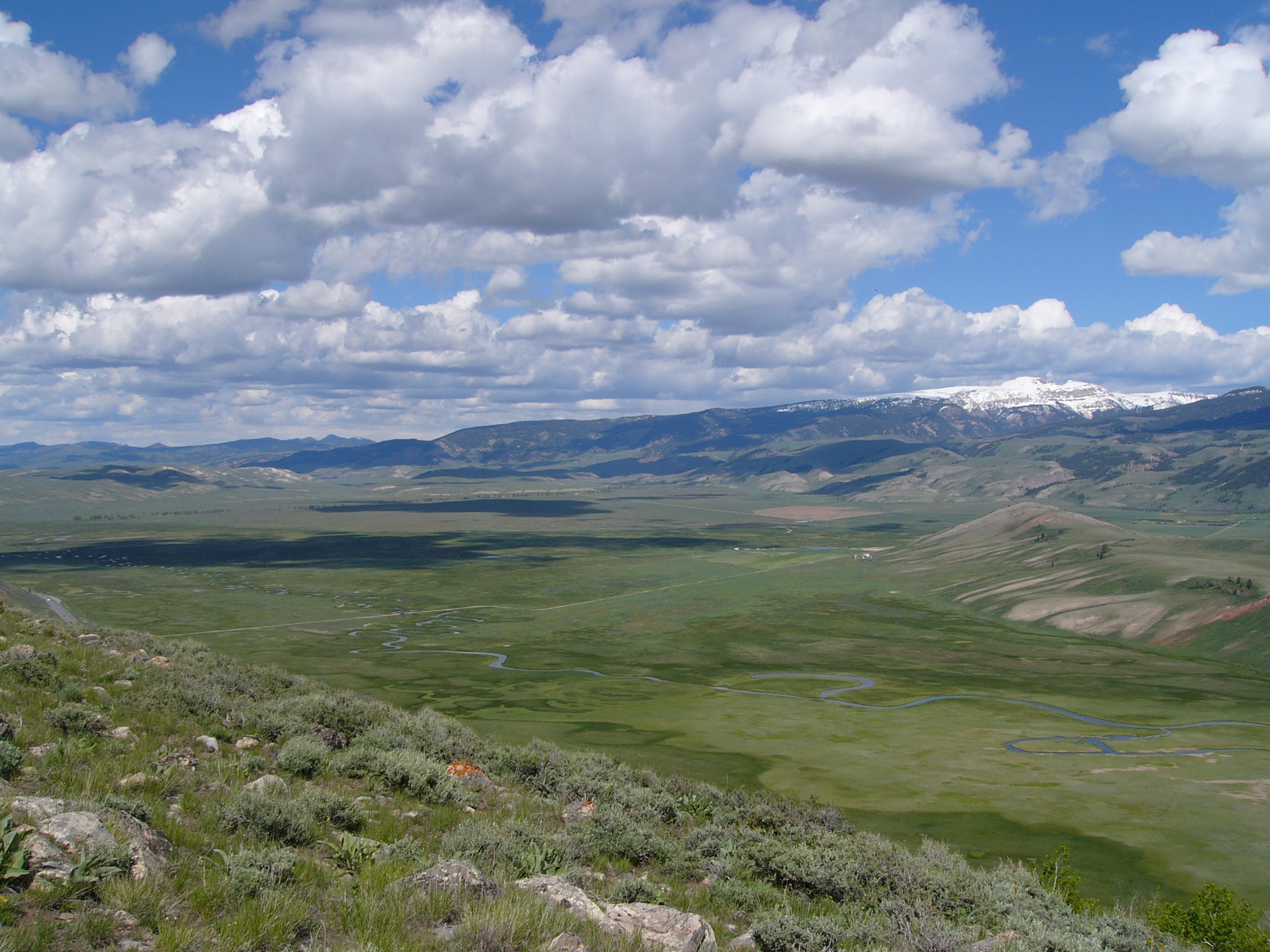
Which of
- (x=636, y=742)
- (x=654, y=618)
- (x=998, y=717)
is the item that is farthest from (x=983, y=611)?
(x=636, y=742)

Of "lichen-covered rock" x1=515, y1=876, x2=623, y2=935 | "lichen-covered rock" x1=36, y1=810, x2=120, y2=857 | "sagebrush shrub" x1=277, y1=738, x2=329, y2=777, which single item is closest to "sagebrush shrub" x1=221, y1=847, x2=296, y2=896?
"lichen-covered rock" x1=36, y1=810, x2=120, y2=857

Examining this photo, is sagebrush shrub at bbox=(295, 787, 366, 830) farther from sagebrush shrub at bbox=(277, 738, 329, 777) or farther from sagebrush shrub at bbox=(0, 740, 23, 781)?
sagebrush shrub at bbox=(0, 740, 23, 781)

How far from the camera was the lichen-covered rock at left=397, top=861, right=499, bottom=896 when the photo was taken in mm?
11969

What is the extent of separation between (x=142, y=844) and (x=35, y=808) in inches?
64.8

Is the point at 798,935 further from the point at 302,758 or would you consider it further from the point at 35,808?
the point at 302,758

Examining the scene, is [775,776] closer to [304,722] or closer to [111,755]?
[304,722]

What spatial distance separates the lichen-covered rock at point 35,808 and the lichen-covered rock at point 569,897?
6.98 meters

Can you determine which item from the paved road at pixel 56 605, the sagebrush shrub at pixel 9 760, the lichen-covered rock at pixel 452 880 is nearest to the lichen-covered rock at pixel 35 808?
the sagebrush shrub at pixel 9 760

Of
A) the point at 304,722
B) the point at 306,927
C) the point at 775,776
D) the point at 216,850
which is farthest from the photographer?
the point at 775,776

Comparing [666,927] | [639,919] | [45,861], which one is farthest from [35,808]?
[666,927]

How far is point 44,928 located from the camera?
28.1ft

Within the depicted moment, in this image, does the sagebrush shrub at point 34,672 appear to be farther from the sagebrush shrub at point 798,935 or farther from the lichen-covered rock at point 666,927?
the sagebrush shrub at point 798,935

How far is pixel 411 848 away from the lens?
563 inches

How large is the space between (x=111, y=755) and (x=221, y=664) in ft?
65.0
